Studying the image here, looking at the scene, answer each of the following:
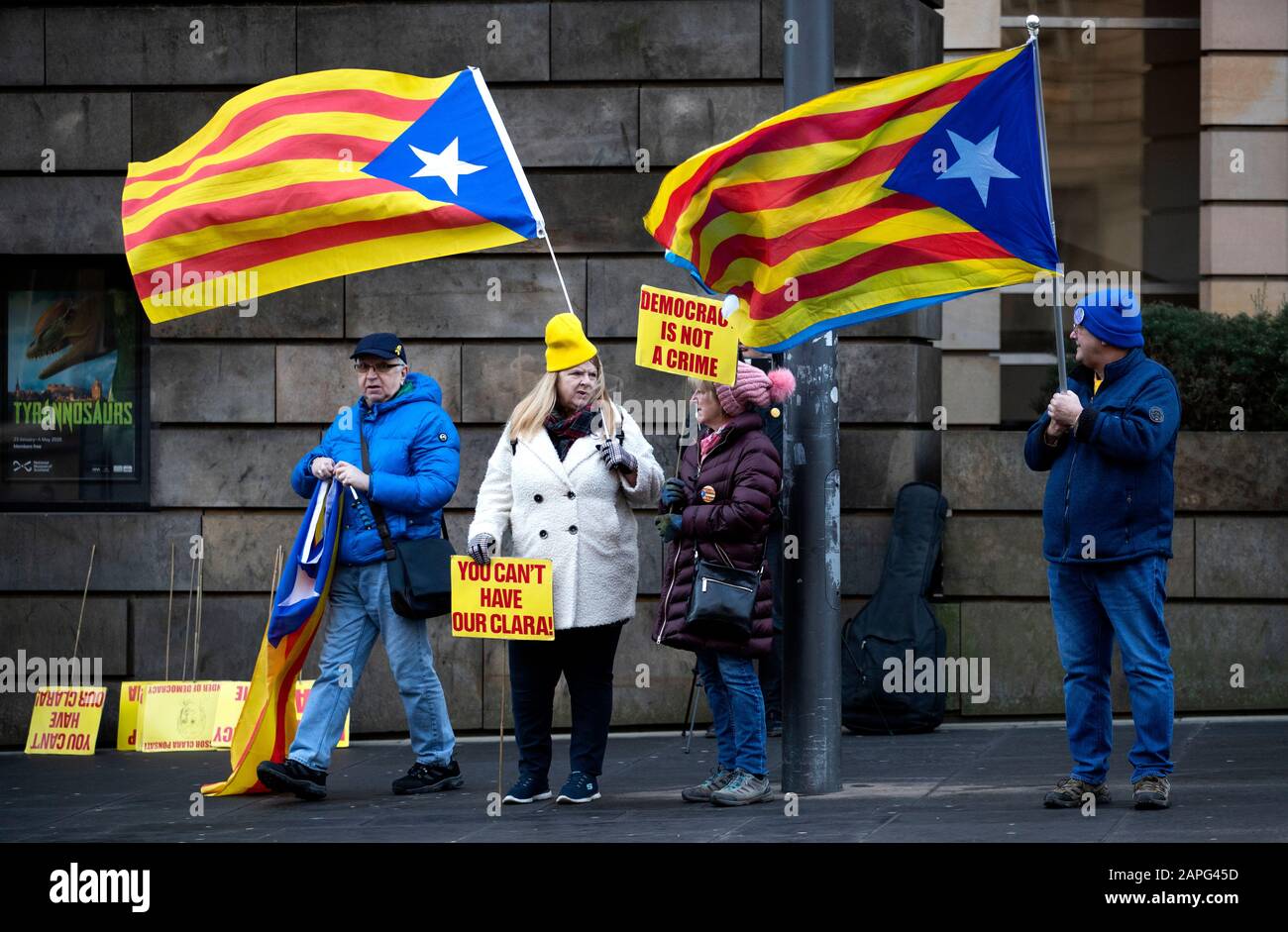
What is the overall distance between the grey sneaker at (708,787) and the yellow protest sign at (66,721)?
13.9ft

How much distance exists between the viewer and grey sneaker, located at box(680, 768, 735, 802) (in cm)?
833

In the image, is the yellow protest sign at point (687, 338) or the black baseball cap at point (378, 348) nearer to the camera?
the yellow protest sign at point (687, 338)

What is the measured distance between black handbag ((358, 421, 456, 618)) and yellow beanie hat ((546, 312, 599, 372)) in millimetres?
1083

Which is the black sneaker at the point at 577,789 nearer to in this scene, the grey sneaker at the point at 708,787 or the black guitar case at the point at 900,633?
the grey sneaker at the point at 708,787

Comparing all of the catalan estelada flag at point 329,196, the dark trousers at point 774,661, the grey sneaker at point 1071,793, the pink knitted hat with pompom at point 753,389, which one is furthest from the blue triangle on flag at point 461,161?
the grey sneaker at point 1071,793

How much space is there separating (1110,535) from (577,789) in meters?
2.60

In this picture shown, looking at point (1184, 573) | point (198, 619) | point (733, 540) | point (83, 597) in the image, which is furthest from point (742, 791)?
point (83, 597)

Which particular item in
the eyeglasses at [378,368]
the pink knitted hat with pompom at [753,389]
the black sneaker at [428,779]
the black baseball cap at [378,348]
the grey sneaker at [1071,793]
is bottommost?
the black sneaker at [428,779]

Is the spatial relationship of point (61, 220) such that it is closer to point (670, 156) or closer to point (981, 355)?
point (670, 156)

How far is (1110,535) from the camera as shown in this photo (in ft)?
24.8

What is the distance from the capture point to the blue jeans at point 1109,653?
7523 mm

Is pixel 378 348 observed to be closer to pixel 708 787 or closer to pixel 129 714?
pixel 708 787

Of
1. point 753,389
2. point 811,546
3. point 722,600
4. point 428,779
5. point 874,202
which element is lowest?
point 428,779

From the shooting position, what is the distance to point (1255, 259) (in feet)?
44.5
